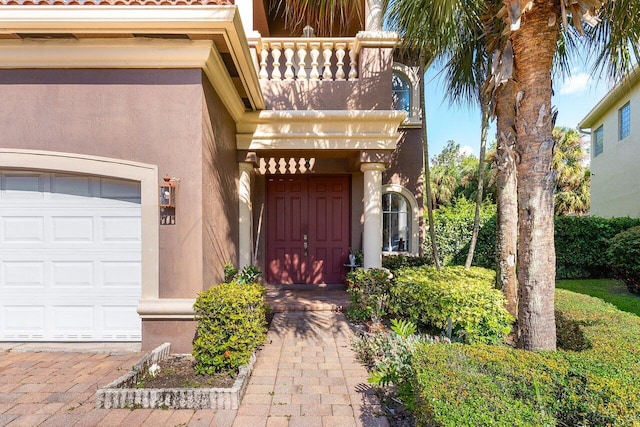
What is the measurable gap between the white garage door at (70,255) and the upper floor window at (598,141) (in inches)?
734

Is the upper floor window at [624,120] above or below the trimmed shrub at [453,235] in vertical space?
above

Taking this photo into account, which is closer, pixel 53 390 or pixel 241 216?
pixel 53 390

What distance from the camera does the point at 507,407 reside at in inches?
77.5

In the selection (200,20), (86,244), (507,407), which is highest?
(200,20)

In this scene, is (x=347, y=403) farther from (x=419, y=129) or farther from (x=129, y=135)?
(x=419, y=129)

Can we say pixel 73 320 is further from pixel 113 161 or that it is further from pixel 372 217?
pixel 372 217

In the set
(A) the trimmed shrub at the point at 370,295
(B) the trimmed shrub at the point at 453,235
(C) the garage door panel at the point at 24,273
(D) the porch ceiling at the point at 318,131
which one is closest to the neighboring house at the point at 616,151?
(B) the trimmed shrub at the point at 453,235

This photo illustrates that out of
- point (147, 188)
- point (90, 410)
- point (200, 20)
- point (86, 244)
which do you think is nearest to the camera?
point (90, 410)

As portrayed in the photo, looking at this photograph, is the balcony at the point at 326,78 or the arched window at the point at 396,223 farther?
the arched window at the point at 396,223

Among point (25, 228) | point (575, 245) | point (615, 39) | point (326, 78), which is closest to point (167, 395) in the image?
point (25, 228)

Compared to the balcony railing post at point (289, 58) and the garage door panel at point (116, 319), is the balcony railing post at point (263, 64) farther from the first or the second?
the garage door panel at point (116, 319)

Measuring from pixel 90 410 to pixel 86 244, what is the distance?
236 cm

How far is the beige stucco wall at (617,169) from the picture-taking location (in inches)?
453

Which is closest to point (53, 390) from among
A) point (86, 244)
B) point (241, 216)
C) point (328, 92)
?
point (86, 244)
